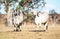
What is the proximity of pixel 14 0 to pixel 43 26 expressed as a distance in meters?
7.25

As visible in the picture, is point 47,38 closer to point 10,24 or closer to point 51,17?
point 10,24

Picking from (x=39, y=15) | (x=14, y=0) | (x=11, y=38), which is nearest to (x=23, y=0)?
(x=14, y=0)

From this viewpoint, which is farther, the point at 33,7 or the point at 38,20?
the point at 33,7

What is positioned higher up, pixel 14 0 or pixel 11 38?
pixel 14 0

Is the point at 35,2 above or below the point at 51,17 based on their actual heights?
above

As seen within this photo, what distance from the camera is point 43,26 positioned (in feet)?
48.7

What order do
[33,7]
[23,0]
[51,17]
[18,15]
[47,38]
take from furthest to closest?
[51,17], [33,7], [23,0], [18,15], [47,38]

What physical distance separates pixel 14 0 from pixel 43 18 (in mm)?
7087

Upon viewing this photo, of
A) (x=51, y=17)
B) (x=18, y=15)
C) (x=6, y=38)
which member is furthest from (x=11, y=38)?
(x=51, y=17)

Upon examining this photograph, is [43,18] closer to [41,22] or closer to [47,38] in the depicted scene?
[41,22]

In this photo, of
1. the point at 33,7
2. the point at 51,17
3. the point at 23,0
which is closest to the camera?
the point at 23,0

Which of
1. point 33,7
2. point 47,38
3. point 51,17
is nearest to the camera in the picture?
point 47,38

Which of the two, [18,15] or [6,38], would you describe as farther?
[18,15]

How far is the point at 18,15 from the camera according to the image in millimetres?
14625
